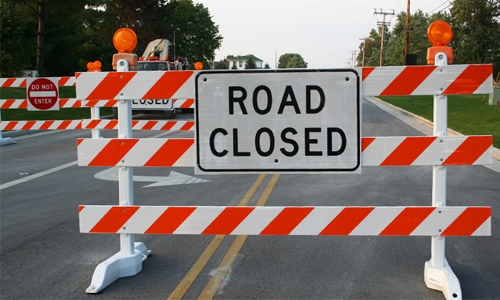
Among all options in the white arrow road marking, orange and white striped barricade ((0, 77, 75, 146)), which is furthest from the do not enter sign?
the white arrow road marking

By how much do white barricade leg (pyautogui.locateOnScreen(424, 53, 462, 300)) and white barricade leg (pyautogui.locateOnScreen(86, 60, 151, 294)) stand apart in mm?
2465

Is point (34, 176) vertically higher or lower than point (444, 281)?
higher

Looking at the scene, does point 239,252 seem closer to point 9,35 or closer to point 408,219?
point 408,219

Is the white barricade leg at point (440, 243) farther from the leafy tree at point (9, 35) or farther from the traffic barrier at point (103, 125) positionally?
the leafy tree at point (9, 35)

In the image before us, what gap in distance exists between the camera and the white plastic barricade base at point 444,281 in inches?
177

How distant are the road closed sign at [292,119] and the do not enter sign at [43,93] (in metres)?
9.04

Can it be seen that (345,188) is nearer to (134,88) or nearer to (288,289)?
(288,289)

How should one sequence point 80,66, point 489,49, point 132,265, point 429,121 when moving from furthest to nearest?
point 489,49, point 80,66, point 429,121, point 132,265

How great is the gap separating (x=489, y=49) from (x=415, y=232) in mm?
77221

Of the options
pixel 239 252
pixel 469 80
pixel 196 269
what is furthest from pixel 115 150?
pixel 469 80

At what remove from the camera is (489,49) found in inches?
2950

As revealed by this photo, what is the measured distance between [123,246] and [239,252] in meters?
1.22

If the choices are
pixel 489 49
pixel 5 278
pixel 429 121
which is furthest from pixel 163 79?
pixel 489 49

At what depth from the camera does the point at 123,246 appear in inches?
202
